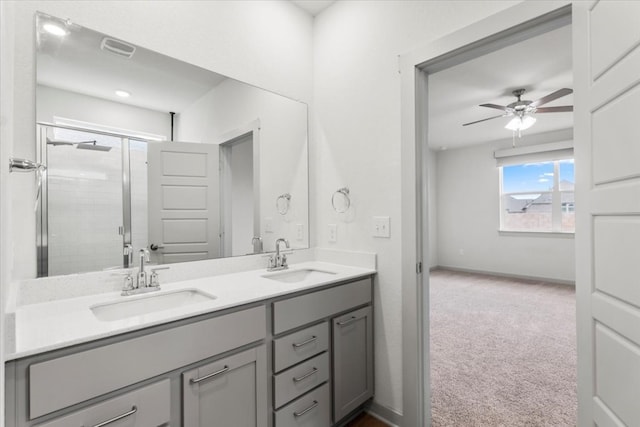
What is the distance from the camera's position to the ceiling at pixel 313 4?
2.22 m

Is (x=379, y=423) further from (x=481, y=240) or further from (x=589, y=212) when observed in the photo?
(x=481, y=240)

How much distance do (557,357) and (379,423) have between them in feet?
6.07

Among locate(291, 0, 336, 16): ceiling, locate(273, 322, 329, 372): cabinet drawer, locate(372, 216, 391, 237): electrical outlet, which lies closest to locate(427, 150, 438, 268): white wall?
locate(291, 0, 336, 16): ceiling

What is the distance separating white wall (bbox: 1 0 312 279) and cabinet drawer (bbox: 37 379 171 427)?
55cm

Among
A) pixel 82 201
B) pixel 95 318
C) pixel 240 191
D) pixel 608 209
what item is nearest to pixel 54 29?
pixel 82 201

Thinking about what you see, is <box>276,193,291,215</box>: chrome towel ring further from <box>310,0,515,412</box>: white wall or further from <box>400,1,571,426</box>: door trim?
<box>400,1,571,426</box>: door trim

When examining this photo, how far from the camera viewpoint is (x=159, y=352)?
3.46 feet

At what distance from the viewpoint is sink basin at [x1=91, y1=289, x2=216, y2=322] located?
1.27m

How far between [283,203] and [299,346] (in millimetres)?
1039

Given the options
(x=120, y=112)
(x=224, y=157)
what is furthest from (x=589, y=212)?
(x=120, y=112)

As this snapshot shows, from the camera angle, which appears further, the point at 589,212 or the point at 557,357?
the point at 557,357

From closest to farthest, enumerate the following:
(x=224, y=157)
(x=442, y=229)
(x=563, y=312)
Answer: (x=224, y=157), (x=563, y=312), (x=442, y=229)

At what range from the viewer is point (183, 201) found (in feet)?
5.67

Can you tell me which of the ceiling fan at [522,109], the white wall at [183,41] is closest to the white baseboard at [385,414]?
the white wall at [183,41]
